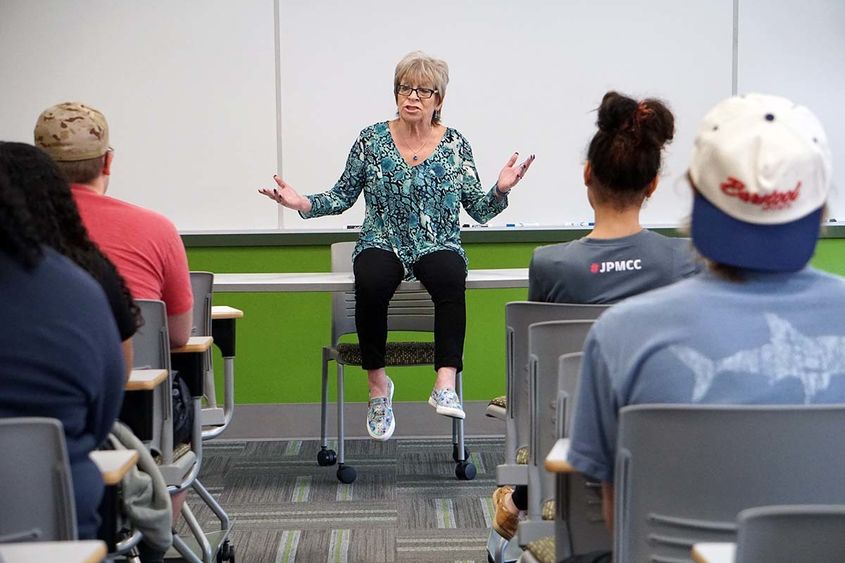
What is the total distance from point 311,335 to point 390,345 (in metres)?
0.87

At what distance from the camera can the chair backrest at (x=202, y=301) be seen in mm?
3303

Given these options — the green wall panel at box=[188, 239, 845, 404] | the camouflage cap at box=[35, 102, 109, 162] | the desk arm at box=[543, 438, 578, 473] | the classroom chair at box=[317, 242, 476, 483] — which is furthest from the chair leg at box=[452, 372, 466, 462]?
the desk arm at box=[543, 438, 578, 473]

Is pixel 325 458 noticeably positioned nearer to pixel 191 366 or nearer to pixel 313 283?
pixel 313 283

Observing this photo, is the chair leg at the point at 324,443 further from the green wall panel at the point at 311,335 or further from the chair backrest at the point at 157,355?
the chair backrest at the point at 157,355

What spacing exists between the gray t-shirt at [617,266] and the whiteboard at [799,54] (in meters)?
2.81

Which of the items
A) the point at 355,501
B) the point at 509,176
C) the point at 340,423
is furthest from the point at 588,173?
the point at 340,423

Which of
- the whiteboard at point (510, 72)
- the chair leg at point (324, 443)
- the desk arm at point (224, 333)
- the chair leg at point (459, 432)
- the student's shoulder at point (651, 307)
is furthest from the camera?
the whiteboard at point (510, 72)

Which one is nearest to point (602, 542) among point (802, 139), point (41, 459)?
point (802, 139)

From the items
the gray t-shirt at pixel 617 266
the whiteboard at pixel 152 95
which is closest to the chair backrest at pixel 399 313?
the whiteboard at pixel 152 95

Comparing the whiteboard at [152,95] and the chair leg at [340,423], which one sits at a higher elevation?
the whiteboard at [152,95]

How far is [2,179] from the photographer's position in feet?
4.83

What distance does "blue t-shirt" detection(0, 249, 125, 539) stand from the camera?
150 centimetres

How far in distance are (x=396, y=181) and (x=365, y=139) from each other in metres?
0.22

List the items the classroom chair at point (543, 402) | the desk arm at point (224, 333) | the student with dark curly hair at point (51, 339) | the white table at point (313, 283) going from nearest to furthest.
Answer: the student with dark curly hair at point (51, 339)
the classroom chair at point (543, 402)
the desk arm at point (224, 333)
the white table at point (313, 283)
